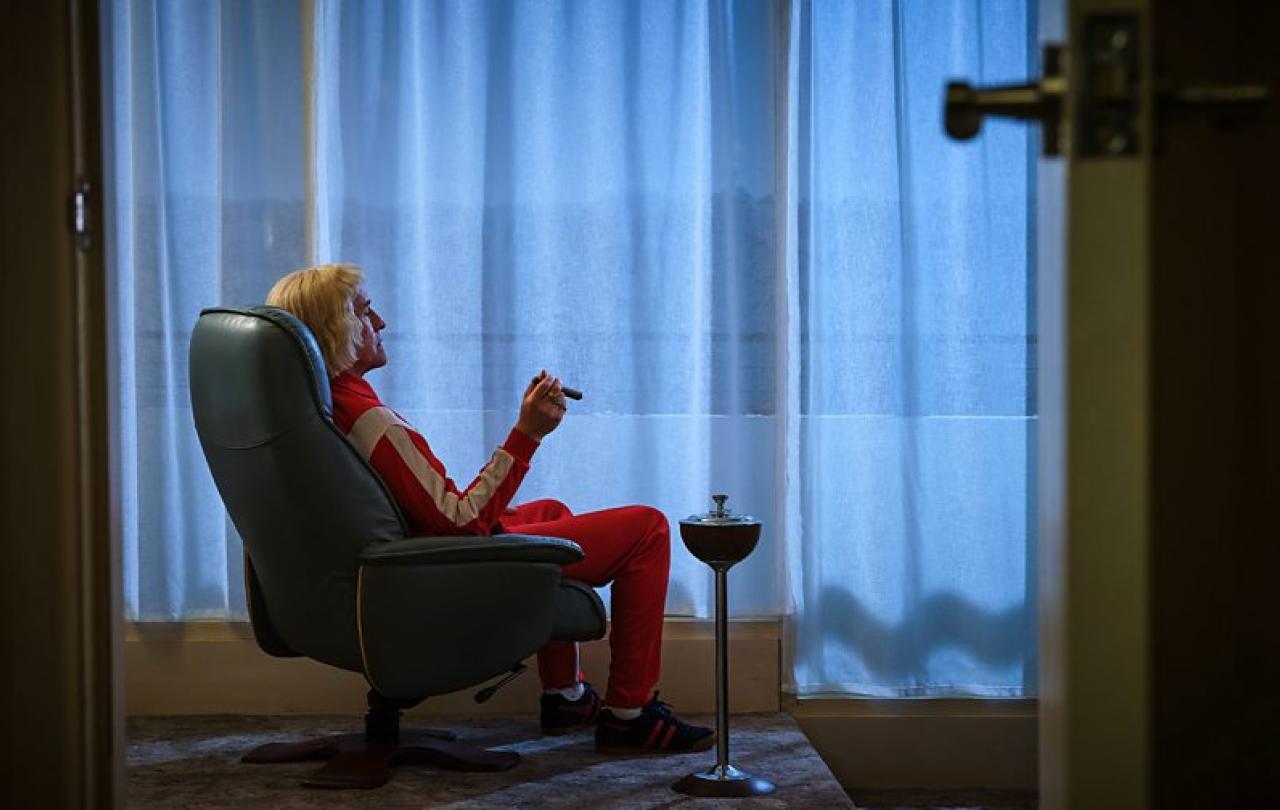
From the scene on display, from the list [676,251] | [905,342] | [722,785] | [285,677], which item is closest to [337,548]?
[722,785]

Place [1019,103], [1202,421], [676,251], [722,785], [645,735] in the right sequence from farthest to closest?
[676,251], [645,735], [722,785], [1202,421], [1019,103]

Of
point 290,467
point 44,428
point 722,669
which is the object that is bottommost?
point 722,669

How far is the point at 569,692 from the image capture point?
3533 mm

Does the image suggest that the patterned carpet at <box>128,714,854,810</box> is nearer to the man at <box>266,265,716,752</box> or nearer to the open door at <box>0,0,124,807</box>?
the man at <box>266,265,716,752</box>

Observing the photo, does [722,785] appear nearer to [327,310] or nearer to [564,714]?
[564,714]

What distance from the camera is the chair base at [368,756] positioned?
296cm

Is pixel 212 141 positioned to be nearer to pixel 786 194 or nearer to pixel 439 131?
pixel 439 131

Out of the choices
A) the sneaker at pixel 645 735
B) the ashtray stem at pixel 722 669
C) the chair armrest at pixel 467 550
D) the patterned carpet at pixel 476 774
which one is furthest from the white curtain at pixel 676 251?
the chair armrest at pixel 467 550

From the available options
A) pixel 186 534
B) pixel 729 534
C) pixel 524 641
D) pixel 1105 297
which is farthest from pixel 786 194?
pixel 1105 297

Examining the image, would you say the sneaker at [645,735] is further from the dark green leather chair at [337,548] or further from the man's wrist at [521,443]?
the man's wrist at [521,443]

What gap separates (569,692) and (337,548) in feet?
3.12

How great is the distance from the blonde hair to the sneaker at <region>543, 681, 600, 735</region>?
1.03 meters

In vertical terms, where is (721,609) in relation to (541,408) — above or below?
below

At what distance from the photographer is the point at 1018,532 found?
3744 millimetres
